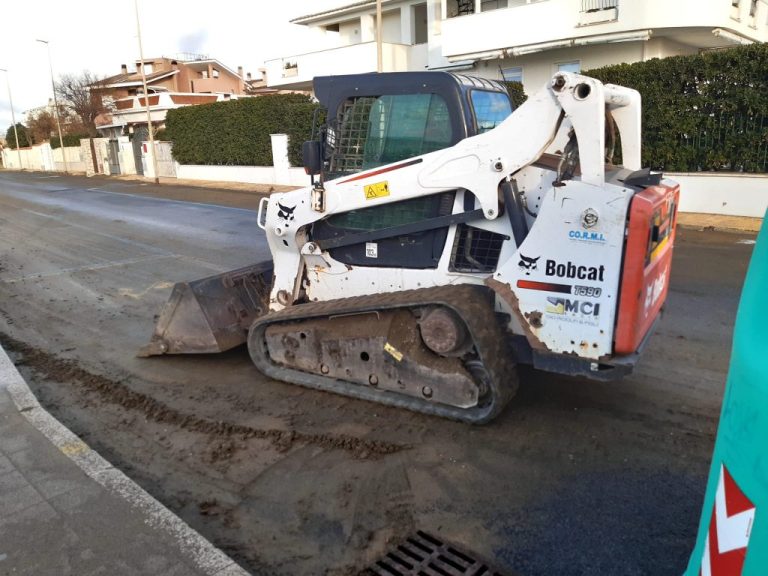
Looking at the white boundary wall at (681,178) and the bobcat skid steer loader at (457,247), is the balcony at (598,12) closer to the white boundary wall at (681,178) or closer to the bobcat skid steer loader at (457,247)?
the white boundary wall at (681,178)

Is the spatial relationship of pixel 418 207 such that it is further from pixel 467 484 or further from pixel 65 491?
pixel 65 491

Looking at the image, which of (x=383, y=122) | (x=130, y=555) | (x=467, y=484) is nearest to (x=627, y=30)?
(x=383, y=122)

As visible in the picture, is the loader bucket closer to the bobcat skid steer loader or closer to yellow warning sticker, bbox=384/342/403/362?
the bobcat skid steer loader

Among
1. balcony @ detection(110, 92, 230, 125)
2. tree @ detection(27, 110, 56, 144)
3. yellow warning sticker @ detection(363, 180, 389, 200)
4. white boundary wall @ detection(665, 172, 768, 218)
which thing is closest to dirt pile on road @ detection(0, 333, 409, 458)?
yellow warning sticker @ detection(363, 180, 389, 200)

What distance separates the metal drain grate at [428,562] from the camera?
301 cm

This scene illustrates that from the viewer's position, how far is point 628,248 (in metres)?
3.79

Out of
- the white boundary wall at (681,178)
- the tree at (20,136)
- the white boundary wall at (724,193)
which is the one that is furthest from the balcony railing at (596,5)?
the tree at (20,136)

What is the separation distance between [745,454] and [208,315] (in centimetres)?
498

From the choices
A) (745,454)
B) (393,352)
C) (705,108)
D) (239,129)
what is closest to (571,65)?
(705,108)

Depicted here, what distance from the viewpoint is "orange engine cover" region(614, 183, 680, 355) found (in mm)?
3744

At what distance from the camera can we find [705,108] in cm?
1366

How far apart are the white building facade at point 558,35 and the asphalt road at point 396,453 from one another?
13.9m

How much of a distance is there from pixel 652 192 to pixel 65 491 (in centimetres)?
419

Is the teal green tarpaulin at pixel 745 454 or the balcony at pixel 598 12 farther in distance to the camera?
the balcony at pixel 598 12
